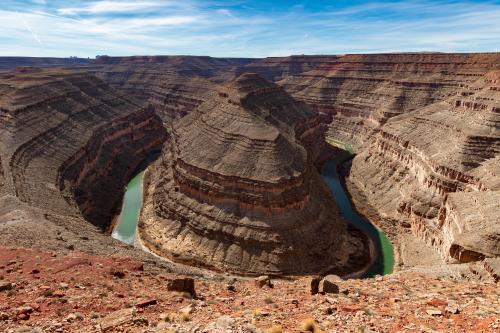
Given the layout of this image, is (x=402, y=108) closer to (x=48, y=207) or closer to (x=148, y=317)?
(x=48, y=207)

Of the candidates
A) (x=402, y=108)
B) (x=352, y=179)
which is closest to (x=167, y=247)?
(x=352, y=179)

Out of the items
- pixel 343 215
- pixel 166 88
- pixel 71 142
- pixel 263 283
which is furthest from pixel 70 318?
pixel 166 88

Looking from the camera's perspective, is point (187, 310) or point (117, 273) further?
point (117, 273)

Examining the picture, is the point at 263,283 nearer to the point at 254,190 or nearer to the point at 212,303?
the point at 212,303


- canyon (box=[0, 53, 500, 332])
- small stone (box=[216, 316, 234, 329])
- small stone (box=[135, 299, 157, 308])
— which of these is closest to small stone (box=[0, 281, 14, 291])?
canyon (box=[0, 53, 500, 332])

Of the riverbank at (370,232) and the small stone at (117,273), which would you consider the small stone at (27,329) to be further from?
the riverbank at (370,232)

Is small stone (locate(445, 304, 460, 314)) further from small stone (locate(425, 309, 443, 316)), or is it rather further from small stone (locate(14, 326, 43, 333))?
small stone (locate(14, 326, 43, 333))

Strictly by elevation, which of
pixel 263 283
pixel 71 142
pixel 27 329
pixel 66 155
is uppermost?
pixel 71 142
